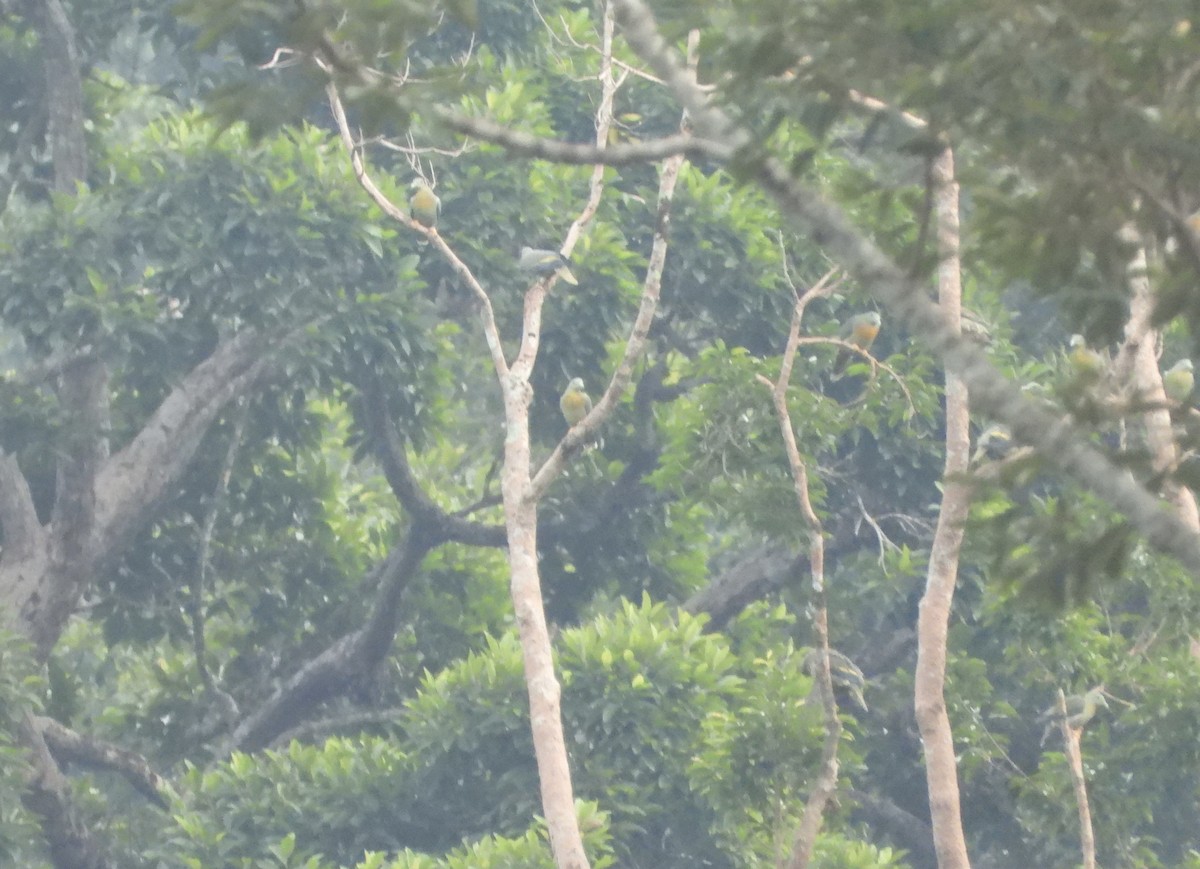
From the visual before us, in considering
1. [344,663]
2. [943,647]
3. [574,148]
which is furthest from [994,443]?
[344,663]

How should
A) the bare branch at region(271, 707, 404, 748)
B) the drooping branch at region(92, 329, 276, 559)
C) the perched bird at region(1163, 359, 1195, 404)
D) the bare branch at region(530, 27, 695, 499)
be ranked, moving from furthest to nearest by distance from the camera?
the bare branch at region(271, 707, 404, 748)
the drooping branch at region(92, 329, 276, 559)
the perched bird at region(1163, 359, 1195, 404)
the bare branch at region(530, 27, 695, 499)

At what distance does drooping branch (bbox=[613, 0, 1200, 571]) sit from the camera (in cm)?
290

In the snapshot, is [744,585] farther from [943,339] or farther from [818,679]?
[943,339]

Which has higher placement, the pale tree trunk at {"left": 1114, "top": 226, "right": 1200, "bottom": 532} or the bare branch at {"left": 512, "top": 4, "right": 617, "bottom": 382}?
the bare branch at {"left": 512, "top": 4, "right": 617, "bottom": 382}

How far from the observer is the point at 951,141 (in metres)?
3.10

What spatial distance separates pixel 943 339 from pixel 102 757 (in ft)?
25.9

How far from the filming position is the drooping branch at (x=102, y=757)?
9688 mm

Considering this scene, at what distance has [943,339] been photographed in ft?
10.1

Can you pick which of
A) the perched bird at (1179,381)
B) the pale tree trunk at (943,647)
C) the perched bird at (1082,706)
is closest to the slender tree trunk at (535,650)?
the pale tree trunk at (943,647)

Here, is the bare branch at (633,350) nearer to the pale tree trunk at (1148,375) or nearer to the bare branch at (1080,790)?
the pale tree trunk at (1148,375)

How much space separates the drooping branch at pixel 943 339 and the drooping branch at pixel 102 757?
7.27m

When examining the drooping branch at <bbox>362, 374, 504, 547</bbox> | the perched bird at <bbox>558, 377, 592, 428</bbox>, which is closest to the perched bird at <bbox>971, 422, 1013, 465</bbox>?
the perched bird at <bbox>558, 377, 592, 428</bbox>

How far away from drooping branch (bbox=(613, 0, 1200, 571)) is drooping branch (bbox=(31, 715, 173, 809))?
727 centimetres

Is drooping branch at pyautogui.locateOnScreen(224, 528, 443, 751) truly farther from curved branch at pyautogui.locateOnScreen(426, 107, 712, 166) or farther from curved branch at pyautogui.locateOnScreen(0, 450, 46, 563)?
curved branch at pyautogui.locateOnScreen(426, 107, 712, 166)
